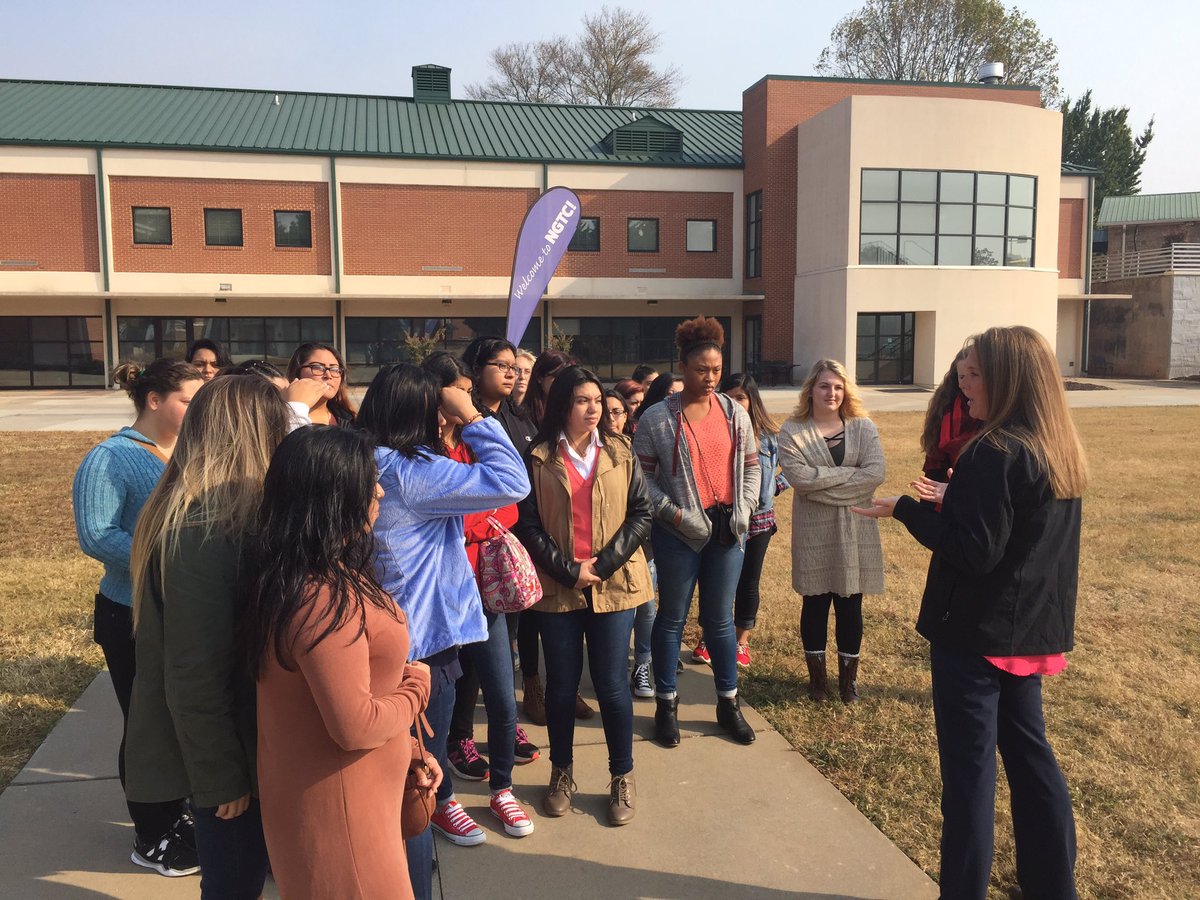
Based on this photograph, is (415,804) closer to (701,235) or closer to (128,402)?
(128,402)

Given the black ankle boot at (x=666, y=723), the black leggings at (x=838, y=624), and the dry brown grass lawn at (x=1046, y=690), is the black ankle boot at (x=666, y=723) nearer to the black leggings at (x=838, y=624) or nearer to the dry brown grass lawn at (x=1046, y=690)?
the dry brown grass lawn at (x=1046, y=690)

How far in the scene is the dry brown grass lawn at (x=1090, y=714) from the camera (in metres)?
3.63

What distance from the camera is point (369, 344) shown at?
30953 mm

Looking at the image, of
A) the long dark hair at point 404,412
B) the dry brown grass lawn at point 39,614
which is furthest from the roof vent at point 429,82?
the long dark hair at point 404,412

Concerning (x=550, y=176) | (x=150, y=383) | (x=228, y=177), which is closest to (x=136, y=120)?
(x=228, y=177)

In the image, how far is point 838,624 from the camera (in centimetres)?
502

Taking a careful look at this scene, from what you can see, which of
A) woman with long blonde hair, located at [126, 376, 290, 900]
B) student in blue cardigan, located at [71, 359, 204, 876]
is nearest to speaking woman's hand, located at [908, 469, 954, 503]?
woman with long blonde hair, located at [126, 376, 290, 900]

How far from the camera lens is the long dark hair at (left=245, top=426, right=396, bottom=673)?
2078 mm

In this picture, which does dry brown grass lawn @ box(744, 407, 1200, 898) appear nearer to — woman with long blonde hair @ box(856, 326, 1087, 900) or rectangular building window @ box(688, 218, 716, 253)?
woman with long blonde hair @ box(856, 326, 1087, 900)

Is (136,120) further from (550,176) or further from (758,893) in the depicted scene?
(758,893)

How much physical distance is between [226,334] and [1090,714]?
2949 cm

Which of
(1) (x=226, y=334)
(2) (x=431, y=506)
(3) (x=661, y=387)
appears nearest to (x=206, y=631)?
(2) (x=431, y=506)

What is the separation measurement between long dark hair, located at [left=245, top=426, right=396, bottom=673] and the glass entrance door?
2867cm

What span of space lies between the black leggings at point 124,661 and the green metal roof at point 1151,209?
1880 inches
